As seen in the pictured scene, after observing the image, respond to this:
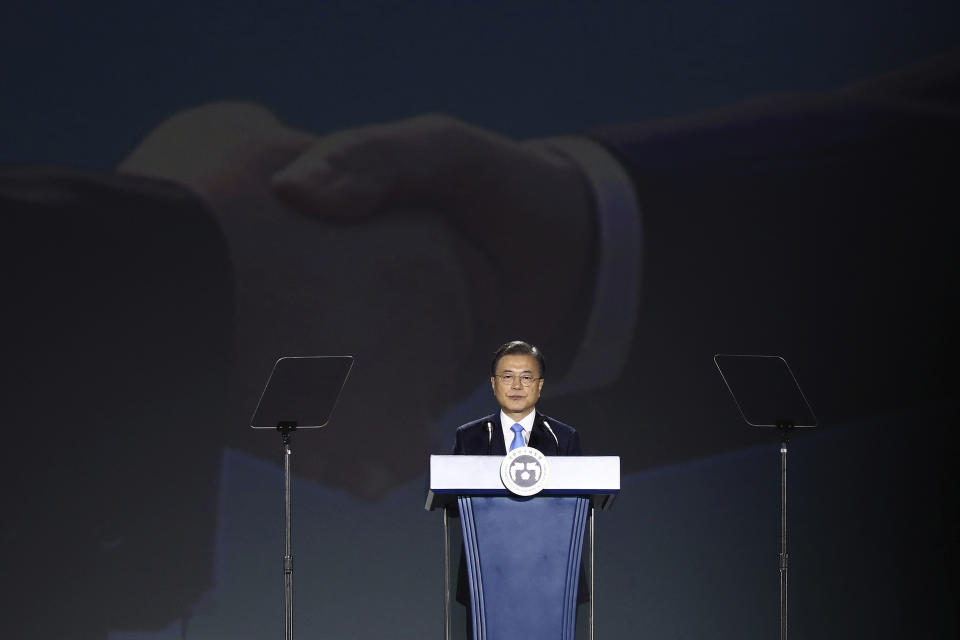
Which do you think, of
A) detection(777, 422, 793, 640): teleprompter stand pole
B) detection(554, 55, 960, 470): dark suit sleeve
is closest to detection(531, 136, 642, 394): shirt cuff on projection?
detection(554, 55, 960, 470): dark suit sleeve

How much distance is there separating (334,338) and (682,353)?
174 centimetres

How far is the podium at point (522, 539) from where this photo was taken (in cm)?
278

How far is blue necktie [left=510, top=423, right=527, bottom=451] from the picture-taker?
3.27m

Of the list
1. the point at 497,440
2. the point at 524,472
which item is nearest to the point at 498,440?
the point at 497,440

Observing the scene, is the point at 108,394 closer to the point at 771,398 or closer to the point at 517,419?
the point at 517,419

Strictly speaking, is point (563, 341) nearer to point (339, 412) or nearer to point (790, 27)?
point (339, 412)

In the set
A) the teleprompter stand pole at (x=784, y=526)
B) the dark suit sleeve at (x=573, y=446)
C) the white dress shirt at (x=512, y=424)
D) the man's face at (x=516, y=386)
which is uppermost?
the man's face at (x=516, y=386)

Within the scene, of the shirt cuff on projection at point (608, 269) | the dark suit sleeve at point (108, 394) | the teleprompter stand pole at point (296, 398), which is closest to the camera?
the teleprompter stand pole at point (296, 398)

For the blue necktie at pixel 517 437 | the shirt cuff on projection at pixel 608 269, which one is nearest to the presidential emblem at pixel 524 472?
the blue necktie at pixel 517 437

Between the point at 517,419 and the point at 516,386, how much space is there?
11 centimetres

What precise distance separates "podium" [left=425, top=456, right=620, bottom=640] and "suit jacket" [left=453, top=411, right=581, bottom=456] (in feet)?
1.69

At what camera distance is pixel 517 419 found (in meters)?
3.40

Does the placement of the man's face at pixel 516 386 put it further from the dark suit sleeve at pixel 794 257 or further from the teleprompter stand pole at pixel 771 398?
the dark suit sleeve at pixel 794 257

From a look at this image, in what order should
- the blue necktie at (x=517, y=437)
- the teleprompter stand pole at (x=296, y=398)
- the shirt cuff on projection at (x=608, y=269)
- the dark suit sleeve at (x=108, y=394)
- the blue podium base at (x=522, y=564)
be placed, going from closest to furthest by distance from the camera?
the blue podium base at (x=522, y=564) < the blue necktie at (x=517, y=437) < the teleprompter stand pole at (x=296, y=398) < the dark suit sleeve at (x=108, y=394) < the shirt cuff on projection at (x=608, y=269)
